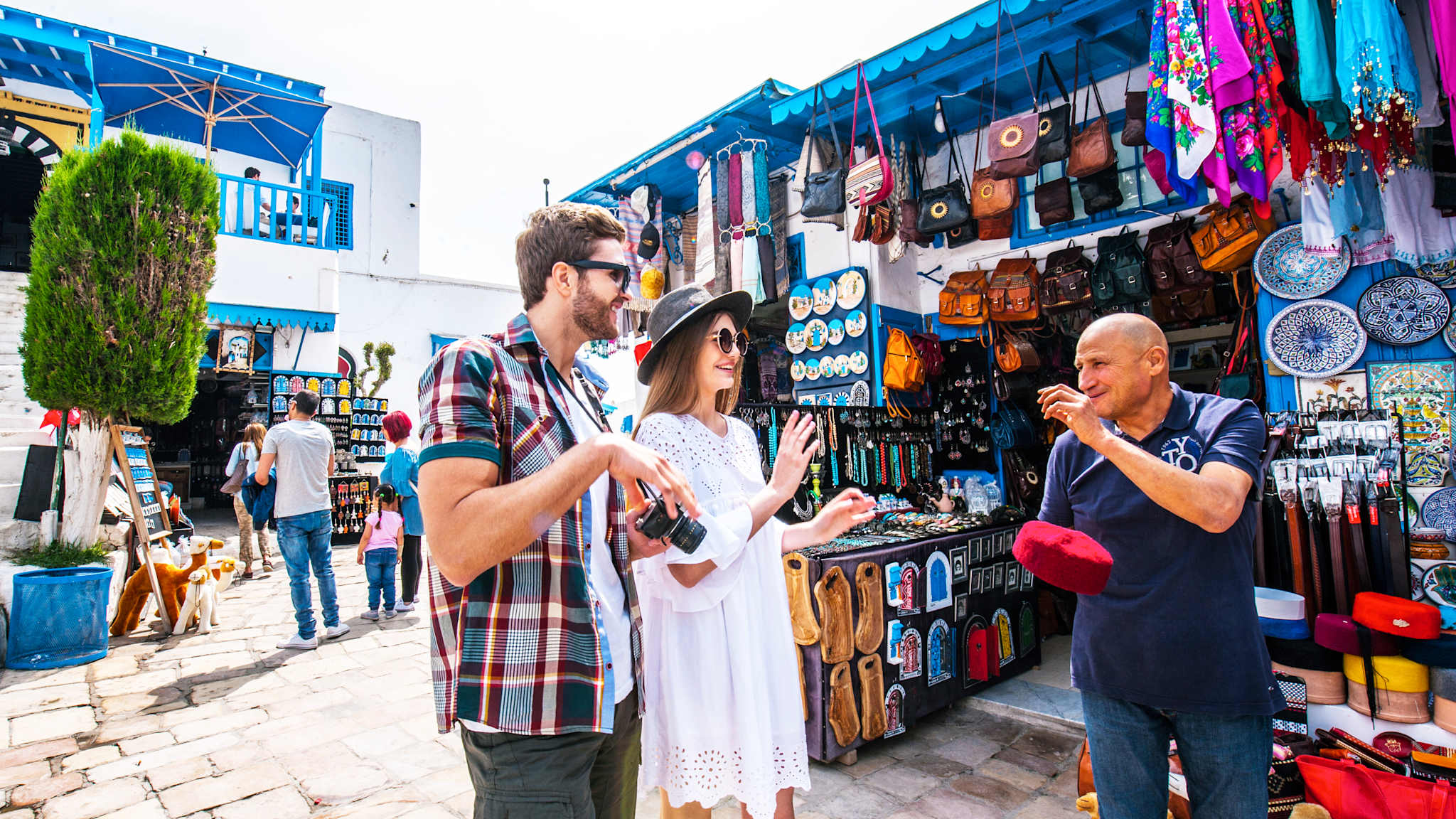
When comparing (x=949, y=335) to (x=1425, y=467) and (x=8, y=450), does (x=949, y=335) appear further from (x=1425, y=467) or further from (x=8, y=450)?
(x=8, y=450)

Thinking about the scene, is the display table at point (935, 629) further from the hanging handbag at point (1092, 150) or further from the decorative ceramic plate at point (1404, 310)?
the hanging handbag at point (1092, 150)

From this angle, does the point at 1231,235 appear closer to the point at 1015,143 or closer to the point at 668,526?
the point at 1015,143

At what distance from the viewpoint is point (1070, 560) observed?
6.00 ft

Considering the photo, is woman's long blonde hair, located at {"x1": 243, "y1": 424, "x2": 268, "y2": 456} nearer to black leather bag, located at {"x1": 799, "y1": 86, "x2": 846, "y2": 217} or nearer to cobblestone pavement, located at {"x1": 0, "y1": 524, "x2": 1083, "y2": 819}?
cobblestone pavement, located at {"x1": 0, "y1": 524, "x2": 1083, "y2": 819}

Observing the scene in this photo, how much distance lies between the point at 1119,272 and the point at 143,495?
29.7ft

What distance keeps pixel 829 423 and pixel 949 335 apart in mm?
1945

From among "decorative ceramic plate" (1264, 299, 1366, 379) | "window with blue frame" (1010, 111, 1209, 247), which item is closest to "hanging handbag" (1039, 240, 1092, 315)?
"window with blue frame" (1010, 111, 1209, 247)

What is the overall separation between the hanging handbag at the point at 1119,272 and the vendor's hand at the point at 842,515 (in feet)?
13.2

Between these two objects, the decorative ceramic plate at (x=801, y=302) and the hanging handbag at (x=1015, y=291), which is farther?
the decorative ceramic plate at (x=801, y=302)

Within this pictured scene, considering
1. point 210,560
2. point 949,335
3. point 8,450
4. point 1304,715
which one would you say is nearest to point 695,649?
point 1304,715

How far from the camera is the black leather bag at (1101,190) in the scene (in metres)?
4.88

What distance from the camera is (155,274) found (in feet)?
20.1

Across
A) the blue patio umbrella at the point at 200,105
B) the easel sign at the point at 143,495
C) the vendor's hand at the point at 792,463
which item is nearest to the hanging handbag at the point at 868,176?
the vendor's hand at the point at 792,463

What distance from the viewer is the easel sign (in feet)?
19.7
